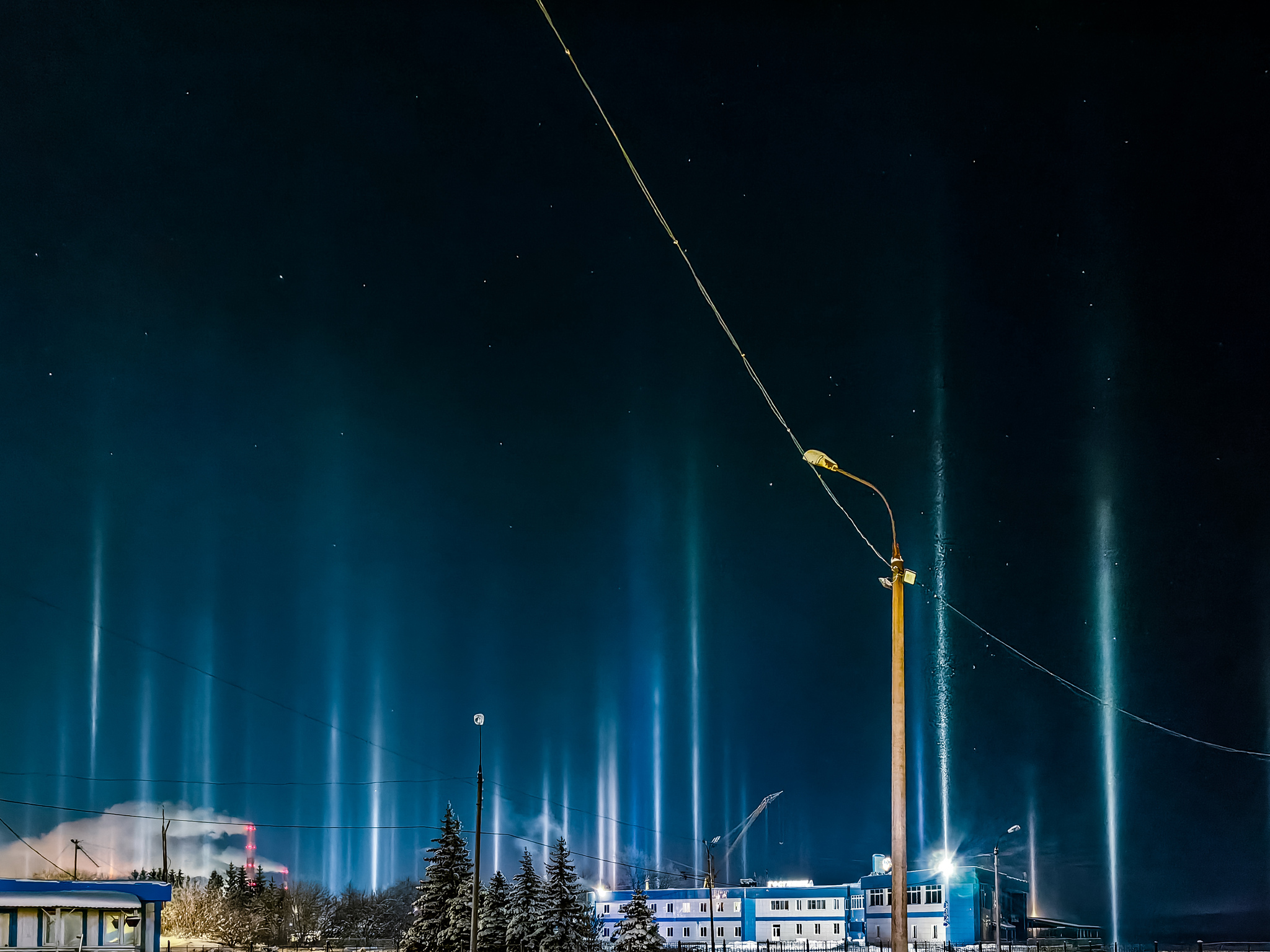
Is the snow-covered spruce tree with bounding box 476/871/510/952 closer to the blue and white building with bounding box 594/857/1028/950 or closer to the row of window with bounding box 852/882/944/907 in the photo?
the blue and white building with bounding box 594/857/1028/950

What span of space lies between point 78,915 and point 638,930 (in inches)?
1362

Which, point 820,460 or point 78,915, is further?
point 78,915

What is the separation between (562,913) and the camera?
2318 inches

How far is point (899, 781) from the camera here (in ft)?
50.2

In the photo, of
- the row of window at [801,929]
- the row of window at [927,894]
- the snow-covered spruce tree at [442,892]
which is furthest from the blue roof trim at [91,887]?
the row of window at [927,894]

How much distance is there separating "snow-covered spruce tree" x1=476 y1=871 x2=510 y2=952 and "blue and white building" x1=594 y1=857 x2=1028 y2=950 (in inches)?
1735

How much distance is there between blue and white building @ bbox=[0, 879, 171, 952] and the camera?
93.8 ft

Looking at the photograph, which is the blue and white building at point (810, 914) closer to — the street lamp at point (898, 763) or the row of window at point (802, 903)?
the row of window at point (802, 903)

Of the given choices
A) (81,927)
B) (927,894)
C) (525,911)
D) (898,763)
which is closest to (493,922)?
(525,911)

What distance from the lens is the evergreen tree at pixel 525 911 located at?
5844cm

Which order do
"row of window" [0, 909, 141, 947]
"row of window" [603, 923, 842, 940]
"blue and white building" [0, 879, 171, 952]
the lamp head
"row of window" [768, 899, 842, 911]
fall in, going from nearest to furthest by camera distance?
the lamp head, "blue and white building" [0, 879, 171, 952], "row of window" [0, 909, 141, 947], "row of window" [603, 923, 842, 940], "row of window" [768, 899, 842, 911]

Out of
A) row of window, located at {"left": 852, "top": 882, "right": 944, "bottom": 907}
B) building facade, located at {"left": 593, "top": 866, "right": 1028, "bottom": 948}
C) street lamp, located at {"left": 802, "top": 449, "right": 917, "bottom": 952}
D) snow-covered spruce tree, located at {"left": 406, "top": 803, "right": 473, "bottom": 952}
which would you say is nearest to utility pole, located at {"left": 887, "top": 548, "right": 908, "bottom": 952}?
street lamp, located at {"left": 802, "top": 449, "right": 917, "bottom": 952}

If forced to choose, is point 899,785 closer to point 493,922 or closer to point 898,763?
point 898,763

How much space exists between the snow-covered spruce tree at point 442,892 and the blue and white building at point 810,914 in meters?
48.9
